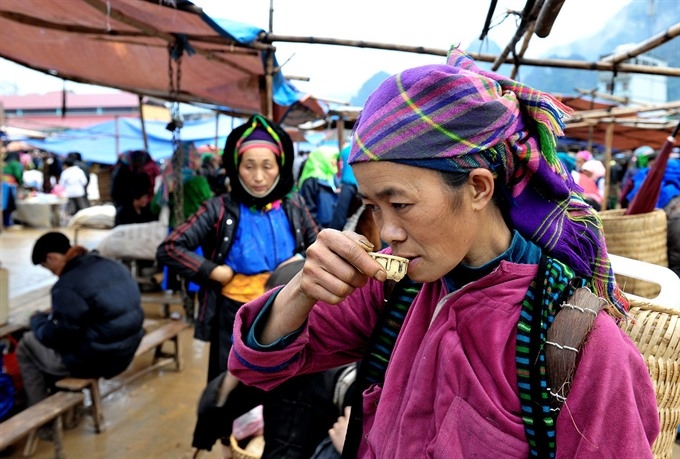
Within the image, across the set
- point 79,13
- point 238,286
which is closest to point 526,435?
point 238,286

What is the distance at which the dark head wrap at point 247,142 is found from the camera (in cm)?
316

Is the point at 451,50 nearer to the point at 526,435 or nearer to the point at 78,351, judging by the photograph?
the point at 526,435

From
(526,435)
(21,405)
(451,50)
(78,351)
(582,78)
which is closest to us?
(526,435)

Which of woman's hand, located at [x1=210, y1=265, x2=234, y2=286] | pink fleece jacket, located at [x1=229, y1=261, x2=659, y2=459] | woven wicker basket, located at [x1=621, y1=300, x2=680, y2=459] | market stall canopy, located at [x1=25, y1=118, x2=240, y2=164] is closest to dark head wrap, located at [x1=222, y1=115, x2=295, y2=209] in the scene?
woman's hand, located at [x1=210, y1=265, x2=234, y2=286]

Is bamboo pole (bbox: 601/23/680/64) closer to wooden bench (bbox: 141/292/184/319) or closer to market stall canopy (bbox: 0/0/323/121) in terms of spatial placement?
market stall canopy (bbox: 0/0/323/121)

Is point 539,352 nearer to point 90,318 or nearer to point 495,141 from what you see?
point 495,141

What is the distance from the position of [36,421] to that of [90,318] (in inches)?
30.3

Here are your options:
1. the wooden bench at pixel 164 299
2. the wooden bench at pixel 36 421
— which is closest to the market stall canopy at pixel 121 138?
the wooden bench at pixel 164 299

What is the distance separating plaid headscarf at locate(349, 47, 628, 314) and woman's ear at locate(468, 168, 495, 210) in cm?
2

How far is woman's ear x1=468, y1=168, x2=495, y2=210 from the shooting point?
0.98 meters

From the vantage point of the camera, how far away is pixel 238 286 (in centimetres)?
313

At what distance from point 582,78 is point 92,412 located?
65690mm

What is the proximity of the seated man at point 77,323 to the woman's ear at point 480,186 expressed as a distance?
3404 mm

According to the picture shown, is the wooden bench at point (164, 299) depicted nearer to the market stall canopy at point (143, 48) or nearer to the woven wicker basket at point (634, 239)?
the market stall canopy at point (143, 48)
